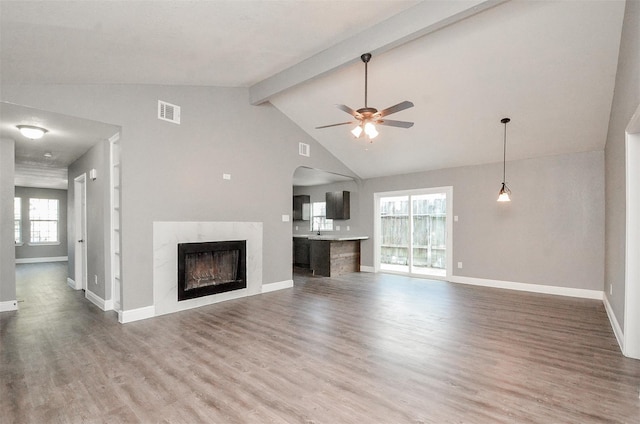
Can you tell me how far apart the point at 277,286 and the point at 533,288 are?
486 centimetres

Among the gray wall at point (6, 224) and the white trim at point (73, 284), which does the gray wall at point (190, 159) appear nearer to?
the gray wall at point (6, 224)

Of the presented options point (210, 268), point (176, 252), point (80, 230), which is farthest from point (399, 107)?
point (80, 230)

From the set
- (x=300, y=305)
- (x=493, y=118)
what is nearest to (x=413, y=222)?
(x=493, y=118)

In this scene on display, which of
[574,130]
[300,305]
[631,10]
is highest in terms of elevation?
[631,10]

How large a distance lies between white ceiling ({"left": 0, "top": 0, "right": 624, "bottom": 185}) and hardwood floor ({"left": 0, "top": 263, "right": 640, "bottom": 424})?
2833 mm

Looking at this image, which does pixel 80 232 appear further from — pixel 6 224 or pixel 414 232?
pixel 414 232

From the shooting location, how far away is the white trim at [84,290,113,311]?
4786 millimetres

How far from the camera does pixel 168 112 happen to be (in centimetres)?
462

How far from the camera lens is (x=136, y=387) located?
251cm

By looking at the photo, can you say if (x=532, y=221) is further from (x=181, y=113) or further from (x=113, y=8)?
(x=113, y=8)

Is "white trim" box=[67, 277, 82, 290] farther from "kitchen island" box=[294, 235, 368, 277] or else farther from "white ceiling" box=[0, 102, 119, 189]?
"kitchen island" box=[294, 235, 368, 277]

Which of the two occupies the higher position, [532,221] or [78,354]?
[532,221]

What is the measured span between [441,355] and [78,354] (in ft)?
11.8

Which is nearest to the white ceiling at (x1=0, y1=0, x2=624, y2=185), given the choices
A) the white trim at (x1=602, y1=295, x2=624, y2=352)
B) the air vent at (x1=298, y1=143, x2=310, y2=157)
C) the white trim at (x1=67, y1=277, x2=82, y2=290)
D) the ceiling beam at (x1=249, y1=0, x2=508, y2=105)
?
the ceiling beam at (x1=249, y1=0, x2=508, y2=105)
